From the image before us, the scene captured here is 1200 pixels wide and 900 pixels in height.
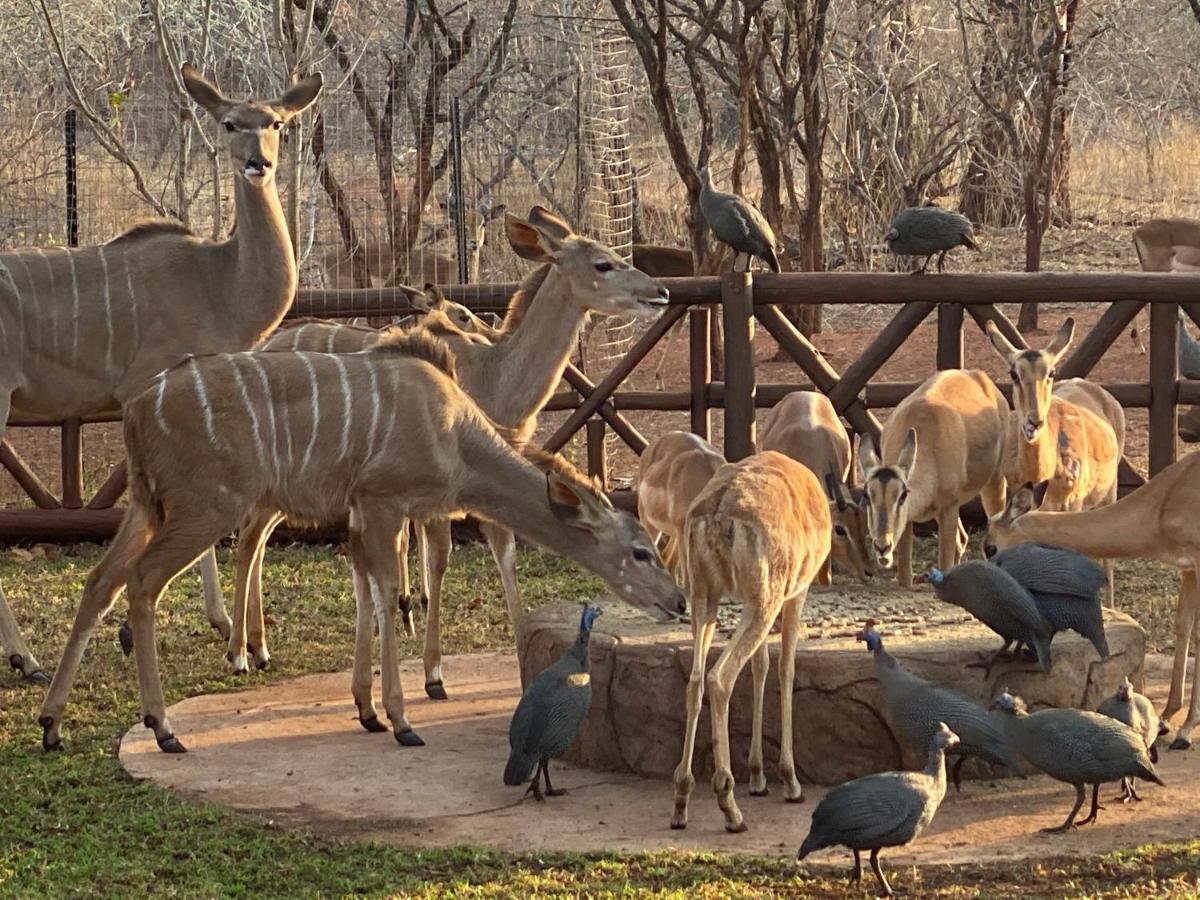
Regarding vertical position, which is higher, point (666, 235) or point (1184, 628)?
point (666, 235)

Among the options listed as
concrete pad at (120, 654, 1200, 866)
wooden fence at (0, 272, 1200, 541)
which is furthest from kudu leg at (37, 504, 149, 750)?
wooden fence at (0, 272, 1200, 541)

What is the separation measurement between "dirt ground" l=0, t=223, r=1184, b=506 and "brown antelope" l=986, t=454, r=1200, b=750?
402cm

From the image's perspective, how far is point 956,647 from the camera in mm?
6477

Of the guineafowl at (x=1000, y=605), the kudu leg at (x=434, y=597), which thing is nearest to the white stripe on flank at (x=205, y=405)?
A: the kudu leg at (x=434, y=597)

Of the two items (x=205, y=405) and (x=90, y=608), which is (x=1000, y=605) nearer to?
(x=205, y=405)

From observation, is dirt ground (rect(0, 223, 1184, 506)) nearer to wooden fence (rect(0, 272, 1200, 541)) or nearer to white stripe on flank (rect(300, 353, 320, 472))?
wooden fence (rect(0, 272, 1200, 541))

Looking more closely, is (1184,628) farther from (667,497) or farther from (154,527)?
(154,527)

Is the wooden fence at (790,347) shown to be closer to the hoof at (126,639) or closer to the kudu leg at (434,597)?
the hoof at (126,639)

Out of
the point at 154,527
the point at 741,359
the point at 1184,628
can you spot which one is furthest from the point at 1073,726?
the point at 741,359

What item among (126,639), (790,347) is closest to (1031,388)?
(790,347)

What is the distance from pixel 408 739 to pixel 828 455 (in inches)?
94.9

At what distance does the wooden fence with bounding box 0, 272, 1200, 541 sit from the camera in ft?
A: 31.4

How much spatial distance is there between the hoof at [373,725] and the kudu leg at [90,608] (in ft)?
3.27

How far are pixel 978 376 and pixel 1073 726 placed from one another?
3352mm
